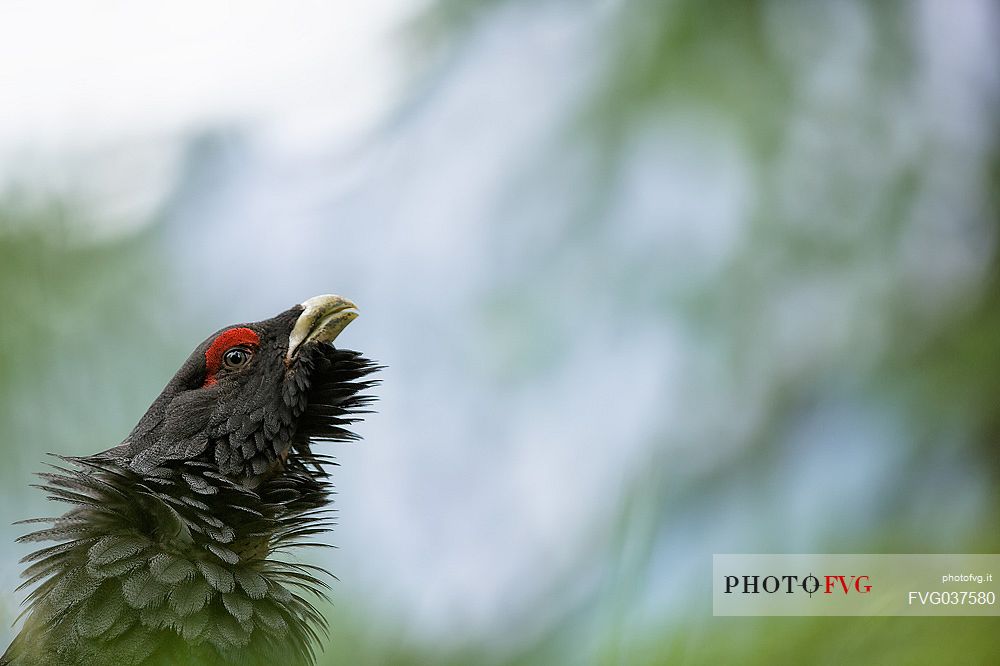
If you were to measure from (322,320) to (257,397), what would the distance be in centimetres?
37

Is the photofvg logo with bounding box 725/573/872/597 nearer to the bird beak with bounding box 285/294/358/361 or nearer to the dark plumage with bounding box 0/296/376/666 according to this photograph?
the dark plumage with bounding box 0/296/376/666

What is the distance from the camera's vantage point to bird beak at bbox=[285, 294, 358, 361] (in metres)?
3.33

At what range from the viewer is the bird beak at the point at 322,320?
3.33 meters

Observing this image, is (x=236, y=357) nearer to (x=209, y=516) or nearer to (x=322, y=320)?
(x=322, y=320)

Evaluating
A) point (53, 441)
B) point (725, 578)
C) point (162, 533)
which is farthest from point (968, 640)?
point (162, 533)

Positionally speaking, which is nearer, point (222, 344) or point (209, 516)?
point (209, 516)

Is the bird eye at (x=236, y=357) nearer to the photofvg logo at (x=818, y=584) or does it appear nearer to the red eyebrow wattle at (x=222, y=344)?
the red eyebrow wattle at (x=222, y=344)

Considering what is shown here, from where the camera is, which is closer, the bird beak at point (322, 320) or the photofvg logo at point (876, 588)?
the photofvg logo at point (876, 588)

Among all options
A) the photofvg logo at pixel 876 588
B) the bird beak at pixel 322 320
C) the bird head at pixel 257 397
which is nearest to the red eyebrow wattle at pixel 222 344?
the bird head at pixel 257 397

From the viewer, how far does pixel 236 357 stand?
3305mm

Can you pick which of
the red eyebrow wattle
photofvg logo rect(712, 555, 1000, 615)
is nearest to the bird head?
the red eyebrow wattle

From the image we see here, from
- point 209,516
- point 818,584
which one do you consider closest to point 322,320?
point 209,516

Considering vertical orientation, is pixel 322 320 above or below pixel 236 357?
above

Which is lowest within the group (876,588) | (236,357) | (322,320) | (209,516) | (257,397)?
(876,588)
